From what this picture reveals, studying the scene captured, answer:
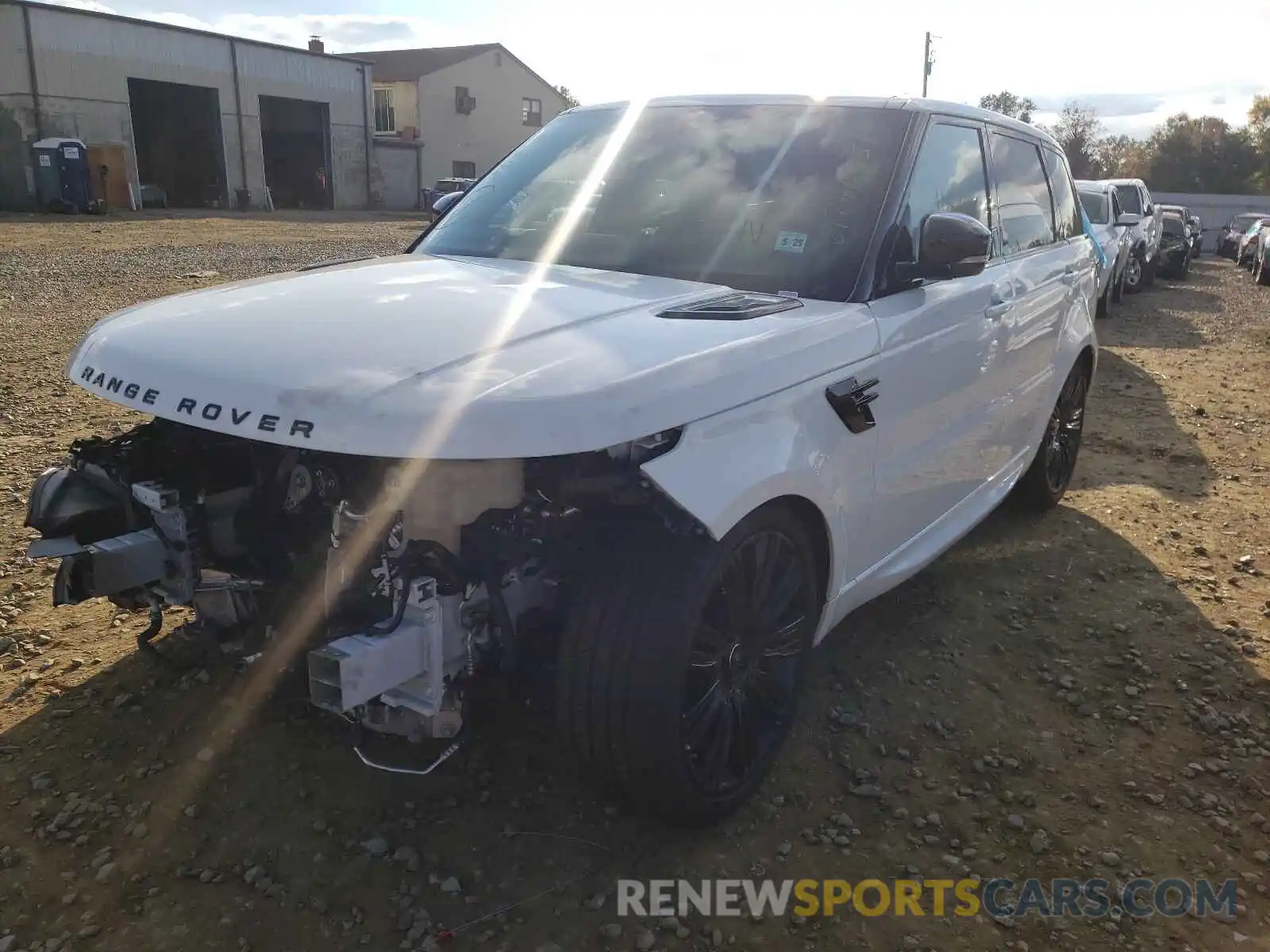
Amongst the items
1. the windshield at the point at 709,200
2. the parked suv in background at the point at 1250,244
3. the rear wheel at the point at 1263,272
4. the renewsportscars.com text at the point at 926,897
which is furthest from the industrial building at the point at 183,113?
the renewsportscars.com text at the point at 926,897

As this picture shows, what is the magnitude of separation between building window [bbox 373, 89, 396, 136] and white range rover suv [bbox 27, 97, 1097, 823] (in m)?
48.3

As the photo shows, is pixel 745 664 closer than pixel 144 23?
Yes

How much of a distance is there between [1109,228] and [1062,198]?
8.92 metres

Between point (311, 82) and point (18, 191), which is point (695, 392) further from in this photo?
point (311, 82)

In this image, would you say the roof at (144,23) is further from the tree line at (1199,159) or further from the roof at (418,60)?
the tree line at (1199,159)

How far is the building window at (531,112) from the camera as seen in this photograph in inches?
2076

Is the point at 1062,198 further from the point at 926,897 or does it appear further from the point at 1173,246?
the point at 1173,246

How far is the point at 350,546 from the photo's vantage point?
247cm

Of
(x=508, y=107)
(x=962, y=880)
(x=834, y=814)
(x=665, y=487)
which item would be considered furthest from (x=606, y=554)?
(x=508, y=107)

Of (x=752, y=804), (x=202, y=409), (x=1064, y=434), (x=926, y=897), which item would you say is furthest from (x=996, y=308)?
(x=202, y=409)

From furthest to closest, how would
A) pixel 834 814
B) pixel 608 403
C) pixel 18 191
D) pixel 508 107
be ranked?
pixel 508 107 < pixel 18 191 < pixel 834 814 < pixel 608 403

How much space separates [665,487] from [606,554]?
32 cm

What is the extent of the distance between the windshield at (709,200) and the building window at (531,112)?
2042 inches

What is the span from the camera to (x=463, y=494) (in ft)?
7.79
